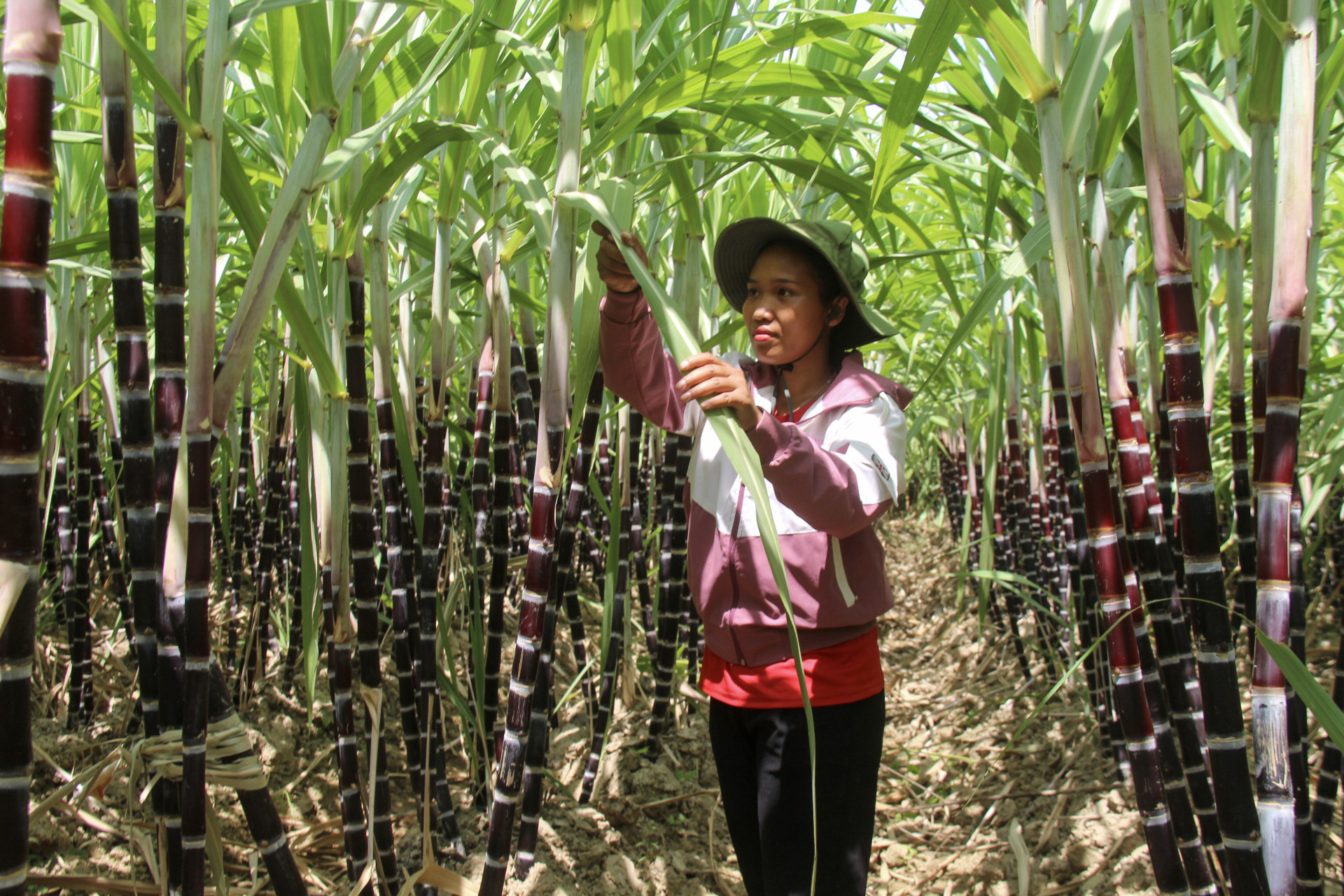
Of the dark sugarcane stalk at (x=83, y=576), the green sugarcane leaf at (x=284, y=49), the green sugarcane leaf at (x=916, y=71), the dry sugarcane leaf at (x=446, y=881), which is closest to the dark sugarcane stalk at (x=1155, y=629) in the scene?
the green sugarcane leaf at (x=916, y=71)

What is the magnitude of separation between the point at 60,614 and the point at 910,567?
3570 millimetres

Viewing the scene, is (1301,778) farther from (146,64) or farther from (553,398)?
(146,64)

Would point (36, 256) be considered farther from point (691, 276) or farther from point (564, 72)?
point (691, 276)

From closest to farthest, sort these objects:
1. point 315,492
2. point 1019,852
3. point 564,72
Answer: point 564,72, point 315,492, point 1019,852

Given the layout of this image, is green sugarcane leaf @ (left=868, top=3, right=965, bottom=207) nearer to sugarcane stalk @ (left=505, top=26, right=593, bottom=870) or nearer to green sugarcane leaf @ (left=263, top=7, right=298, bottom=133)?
sugarcane stalk @ (left=505, top=26, right=593, bottom=870)

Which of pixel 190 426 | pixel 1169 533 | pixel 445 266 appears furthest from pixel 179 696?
pixel 1169 533

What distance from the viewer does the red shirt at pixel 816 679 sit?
1027 mm

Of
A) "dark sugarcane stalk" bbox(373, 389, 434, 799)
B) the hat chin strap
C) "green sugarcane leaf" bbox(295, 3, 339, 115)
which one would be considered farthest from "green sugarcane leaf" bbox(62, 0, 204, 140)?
the hat chin strap

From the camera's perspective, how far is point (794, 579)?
1.04 m

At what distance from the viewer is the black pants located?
1.02 m

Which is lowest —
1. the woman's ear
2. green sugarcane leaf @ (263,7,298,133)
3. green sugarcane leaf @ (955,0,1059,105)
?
the woman's ear

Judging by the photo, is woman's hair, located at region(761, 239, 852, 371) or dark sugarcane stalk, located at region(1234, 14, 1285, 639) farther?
woman's hair, located at region(761, 239, 852, 371)

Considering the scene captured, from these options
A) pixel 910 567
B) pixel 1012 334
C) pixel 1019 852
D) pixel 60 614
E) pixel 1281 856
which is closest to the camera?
pixel 1281 856

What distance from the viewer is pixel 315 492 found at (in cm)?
95
